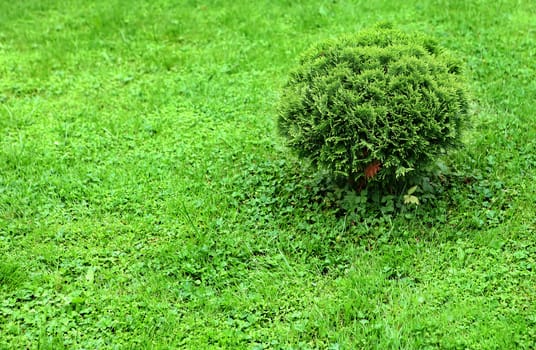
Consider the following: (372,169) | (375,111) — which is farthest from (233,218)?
(375,111)

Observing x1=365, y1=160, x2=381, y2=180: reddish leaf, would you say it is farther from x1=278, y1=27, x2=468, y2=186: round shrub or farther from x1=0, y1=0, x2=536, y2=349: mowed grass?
x1=0, y1=0, x2=536, y2=349: mowed grass

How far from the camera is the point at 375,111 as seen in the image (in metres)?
3.87

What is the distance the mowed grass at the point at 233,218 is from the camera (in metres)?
3.51

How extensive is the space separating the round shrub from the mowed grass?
336 millimetres

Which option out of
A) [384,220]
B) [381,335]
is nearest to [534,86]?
[384,220]

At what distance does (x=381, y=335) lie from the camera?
335 cm

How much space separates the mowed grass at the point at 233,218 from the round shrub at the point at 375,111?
336 millimetres

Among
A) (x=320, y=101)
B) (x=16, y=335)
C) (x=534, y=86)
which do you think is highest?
(x=320, y=101)

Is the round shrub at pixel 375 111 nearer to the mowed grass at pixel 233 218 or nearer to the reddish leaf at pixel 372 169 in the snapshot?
the reddish leaf at pixel 372 169

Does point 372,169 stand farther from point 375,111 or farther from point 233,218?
point 233,218

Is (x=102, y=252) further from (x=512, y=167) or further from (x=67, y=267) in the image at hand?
(x=512, y=167)

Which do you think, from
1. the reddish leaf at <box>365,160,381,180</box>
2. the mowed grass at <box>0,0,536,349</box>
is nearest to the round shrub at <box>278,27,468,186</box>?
the reddish leaf at <box>365,160,381,180</box>

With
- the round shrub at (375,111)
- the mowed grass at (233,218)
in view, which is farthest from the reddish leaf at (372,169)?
the mowed grass at (233,218)

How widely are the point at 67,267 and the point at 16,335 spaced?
1.98ft
